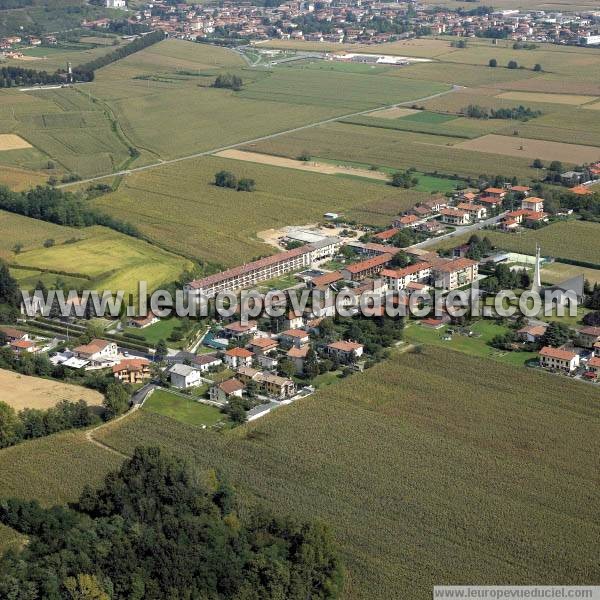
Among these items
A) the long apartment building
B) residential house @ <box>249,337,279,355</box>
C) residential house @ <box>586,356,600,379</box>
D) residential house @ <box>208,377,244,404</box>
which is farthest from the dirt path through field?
residential house @ <box>208,377,244,404</box>

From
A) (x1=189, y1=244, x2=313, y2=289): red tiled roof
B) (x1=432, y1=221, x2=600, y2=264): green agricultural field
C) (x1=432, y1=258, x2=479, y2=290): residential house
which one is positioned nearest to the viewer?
(x1=189, y1=244, x2=313, y2=289): red tiled roof

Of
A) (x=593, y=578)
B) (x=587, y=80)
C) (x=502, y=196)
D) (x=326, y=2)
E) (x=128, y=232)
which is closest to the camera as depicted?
(x=593, y=578)

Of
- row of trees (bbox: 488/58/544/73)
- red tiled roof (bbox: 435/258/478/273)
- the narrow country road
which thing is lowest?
the narrow country road

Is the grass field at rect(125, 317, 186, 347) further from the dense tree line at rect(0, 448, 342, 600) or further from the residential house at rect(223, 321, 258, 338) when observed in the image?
the dense tree line at rect(0, 448, 342, 600)

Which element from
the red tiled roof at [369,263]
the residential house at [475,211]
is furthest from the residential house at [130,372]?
the residential house at [475,211]

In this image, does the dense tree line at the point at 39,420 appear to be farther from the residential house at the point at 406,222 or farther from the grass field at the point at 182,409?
the residential house at the point at 406,222

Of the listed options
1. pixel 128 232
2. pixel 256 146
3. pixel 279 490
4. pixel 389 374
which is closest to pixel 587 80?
pixel 256 146

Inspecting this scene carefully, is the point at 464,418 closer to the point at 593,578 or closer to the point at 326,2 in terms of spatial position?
the point at 593,578
